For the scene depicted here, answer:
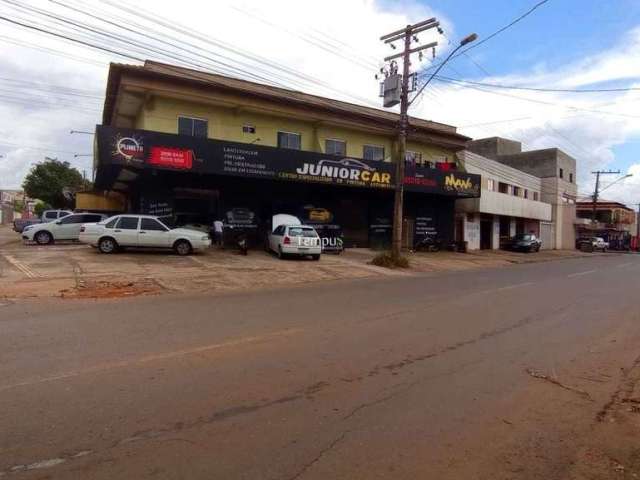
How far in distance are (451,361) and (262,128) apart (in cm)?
2235

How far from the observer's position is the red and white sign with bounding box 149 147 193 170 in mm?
21453

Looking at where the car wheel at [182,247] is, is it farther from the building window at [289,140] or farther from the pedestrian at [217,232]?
the building window at [289,140]

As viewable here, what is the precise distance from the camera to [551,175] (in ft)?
176

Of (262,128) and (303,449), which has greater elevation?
(262,128)

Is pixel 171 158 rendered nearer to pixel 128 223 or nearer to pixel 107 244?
pixel 128 223

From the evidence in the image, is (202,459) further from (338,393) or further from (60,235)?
(60,235)

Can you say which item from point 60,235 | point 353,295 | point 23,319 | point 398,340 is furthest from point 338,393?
point 60,235

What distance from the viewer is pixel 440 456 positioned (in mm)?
4129

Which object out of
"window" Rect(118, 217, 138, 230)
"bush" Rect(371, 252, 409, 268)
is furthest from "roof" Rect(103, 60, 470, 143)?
"bush" Rect(371, 252, 409, 268)

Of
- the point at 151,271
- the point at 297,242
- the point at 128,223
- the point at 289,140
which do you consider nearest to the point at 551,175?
the point at 289,140

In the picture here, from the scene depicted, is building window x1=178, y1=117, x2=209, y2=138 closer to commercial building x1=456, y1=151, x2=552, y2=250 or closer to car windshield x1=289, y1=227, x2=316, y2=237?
car windshield x1=289, y1=227, x2=316, y2=237

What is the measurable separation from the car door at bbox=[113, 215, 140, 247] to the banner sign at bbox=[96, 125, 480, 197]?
2.16 metres

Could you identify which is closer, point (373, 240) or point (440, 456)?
point (440, 456)

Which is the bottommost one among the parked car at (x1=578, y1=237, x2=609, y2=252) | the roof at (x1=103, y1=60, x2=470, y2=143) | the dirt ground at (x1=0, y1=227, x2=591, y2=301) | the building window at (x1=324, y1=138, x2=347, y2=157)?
the dirt ground at (x1=0, y1=227, x2=591, y2=301)
